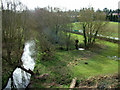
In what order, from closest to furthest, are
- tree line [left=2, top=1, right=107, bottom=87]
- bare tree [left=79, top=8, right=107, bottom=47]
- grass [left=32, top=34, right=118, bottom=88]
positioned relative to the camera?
1. grass [left=32, top=34, right=118, bottom=88]
2. tree line [left=2, top=1, right=107, bottom=87]
3. bare tree [left=79, top=8, right=107, bottom=47]

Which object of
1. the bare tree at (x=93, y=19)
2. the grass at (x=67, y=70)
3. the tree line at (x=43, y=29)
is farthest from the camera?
the bare tree at (x=93, y=19)

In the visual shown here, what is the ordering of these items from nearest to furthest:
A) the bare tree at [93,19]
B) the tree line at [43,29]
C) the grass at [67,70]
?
the grass at [67,70] → the tree line at [43,29] → the bare tree at [93,19]

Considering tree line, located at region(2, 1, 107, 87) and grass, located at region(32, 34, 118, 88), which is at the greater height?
tree line, located at region(2, 1, 107, 87)

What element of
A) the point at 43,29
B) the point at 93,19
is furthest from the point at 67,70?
the point at 43,29

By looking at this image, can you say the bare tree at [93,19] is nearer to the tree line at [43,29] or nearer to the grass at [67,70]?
the tree line at [43,29]

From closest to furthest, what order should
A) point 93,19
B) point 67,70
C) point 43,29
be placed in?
1. point 67,70
2. point 93,19
3. point 43,29

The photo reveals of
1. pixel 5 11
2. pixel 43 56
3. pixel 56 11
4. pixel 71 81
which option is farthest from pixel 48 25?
pixel 71 81

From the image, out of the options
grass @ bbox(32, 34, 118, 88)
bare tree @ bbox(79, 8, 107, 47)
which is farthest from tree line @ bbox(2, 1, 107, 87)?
grass @ bbox(32, 34, 118, 88)

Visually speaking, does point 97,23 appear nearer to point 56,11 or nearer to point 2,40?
point 56,11

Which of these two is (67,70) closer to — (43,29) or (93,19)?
(93,19)

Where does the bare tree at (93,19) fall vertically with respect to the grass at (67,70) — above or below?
above

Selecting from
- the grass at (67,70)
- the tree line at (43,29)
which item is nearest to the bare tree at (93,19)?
the tree line at (43,29)

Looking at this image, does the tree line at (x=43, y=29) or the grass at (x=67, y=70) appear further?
the tree line at (x=43, y=29)

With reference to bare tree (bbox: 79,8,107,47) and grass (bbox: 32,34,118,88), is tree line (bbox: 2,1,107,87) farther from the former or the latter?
grass (bbox: 32,34,118,88)
